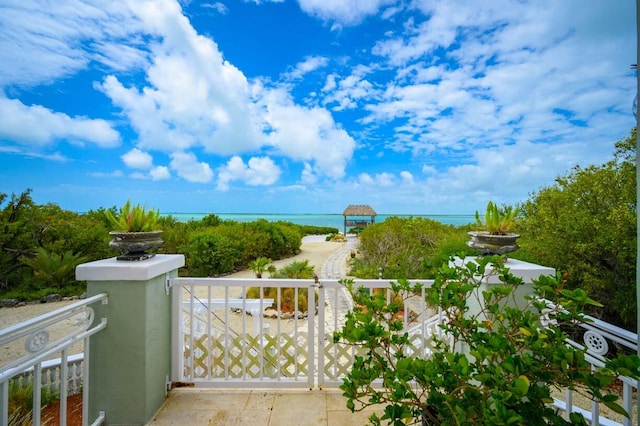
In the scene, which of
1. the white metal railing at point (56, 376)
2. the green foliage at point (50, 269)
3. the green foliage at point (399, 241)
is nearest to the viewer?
the white metal railing at point (56, 376)

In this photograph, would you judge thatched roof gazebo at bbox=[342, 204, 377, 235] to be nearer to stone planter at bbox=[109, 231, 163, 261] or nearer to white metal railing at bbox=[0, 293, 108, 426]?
stone planter at bbox=[109, 231, 163, 261]

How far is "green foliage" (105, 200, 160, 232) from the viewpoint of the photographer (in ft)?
6.95

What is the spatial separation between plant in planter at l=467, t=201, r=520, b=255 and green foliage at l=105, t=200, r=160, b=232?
99.5 inches

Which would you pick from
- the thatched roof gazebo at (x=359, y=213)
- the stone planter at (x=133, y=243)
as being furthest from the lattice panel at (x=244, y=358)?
the thatched roof gazebo at (x=359, y=213)

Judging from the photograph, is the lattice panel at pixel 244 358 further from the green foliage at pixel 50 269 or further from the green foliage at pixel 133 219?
the green foliage at pixel 50 269

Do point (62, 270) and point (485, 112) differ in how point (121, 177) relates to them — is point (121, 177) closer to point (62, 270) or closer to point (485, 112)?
point (62, 270)

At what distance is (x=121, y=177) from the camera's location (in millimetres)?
9172

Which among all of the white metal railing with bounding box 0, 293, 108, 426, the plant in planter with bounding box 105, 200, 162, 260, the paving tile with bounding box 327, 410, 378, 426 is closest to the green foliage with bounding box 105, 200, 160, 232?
the plant in planter with bounding box 105, 200, 162, 260

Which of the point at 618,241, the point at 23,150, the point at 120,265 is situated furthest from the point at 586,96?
the point at 23,150

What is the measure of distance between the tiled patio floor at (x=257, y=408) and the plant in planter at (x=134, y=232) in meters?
1.18

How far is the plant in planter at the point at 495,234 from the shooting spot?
2.05 m

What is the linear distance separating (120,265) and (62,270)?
8.43 meters

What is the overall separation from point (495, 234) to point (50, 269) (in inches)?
420

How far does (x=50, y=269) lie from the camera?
25.6ft
